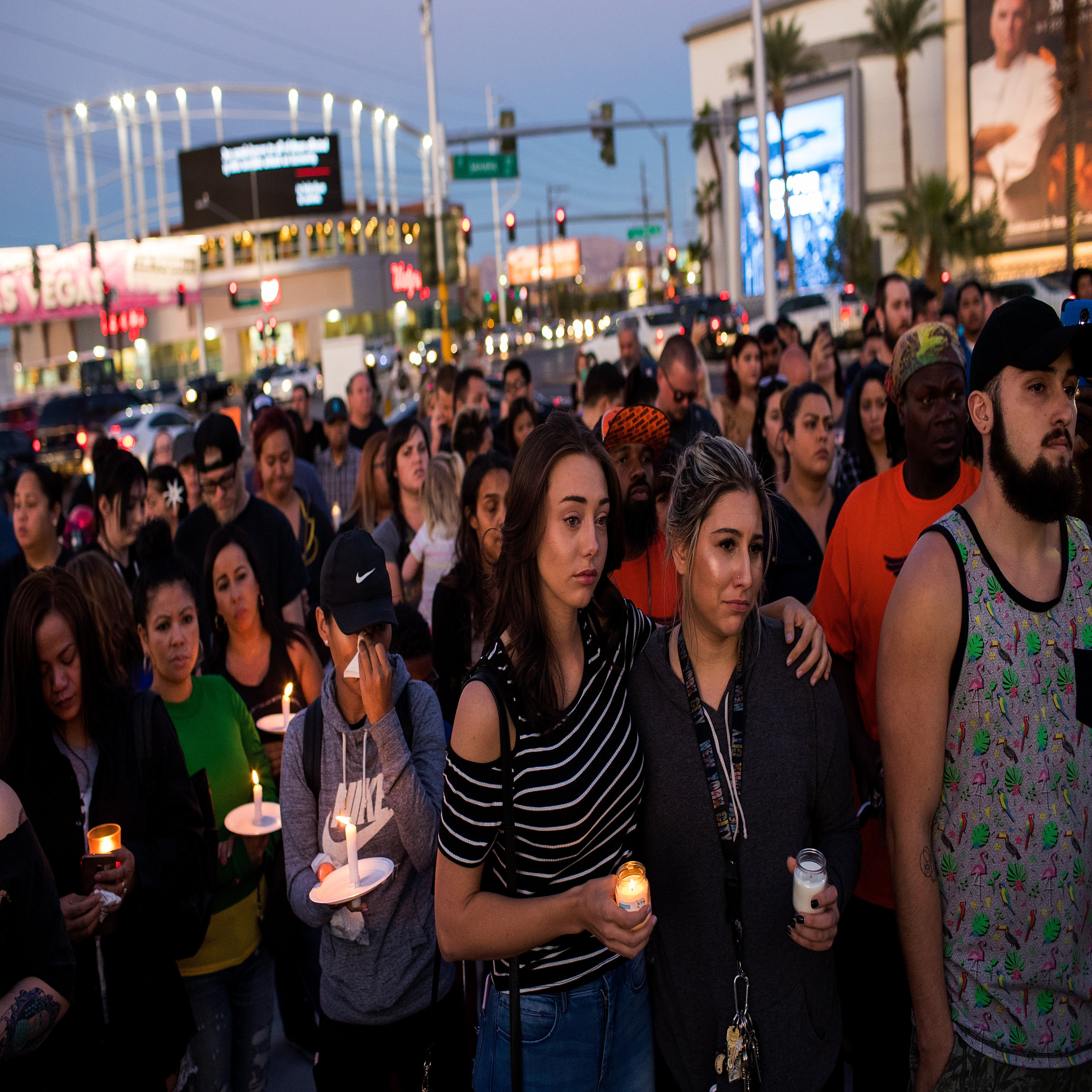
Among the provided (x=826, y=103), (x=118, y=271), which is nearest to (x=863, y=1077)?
(x=826, y=103)

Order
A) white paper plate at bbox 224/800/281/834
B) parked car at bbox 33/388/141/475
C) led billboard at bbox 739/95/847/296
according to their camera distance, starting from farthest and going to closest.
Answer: led billboard at bbox 739/95/847/296, parked car at bbox 33/388/141/475, white paper plate at bbox 224/800/281/834

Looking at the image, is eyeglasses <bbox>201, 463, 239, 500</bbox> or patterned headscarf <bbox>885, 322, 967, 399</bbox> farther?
eyeglasses <bbox>201, 463, 239, 500</bbox>

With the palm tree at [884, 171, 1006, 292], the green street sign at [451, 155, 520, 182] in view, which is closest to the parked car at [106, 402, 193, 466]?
the green street sign at [451, 155, 520, 182]

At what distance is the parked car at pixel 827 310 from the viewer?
31.2 meters

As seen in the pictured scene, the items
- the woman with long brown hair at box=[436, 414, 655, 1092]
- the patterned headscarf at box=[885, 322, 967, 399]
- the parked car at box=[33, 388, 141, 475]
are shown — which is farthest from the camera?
the parked car at box=[33, 388, 141, 475]

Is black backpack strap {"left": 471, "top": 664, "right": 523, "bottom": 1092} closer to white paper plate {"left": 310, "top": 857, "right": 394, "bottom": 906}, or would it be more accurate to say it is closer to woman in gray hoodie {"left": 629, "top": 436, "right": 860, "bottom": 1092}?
woman in gray hoodie {"left": 629, "top": 436, "right": 860, "bottom": 1092}

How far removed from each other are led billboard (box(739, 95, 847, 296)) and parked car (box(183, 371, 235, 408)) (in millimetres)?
28129

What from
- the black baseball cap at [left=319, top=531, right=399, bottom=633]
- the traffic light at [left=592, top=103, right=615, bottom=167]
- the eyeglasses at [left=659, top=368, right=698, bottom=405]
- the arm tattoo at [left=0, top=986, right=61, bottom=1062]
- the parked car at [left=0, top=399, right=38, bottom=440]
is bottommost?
the arm tattoo at [left=0, top=986, right=61, bottom=1062]

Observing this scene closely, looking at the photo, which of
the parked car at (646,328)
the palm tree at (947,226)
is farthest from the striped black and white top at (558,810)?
the palm tree at (947,226)

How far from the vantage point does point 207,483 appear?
5656 millimetres

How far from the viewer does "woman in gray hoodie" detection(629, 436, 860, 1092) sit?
2406 mm

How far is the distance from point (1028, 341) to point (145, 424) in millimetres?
26609

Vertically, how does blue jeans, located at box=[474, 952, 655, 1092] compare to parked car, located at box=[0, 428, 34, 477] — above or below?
below

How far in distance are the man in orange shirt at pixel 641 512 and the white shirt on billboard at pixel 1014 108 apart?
1858 inches
